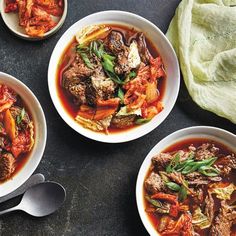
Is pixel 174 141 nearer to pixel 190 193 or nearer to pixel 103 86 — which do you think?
pixel 190 193

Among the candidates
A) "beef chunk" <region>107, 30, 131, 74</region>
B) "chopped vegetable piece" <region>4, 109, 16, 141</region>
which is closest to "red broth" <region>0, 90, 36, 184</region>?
"chopped vegetable piece" <region>4, 109, 16, 141</region>

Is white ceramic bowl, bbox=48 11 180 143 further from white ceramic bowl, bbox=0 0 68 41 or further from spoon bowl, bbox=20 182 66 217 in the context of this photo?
spoon bowl, bbox=20 182 66 217

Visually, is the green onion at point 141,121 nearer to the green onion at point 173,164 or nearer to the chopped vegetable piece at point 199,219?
the green onion at point 173,164

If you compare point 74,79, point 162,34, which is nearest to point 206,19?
point 162,34

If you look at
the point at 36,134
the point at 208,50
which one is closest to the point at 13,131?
the point at 36,134

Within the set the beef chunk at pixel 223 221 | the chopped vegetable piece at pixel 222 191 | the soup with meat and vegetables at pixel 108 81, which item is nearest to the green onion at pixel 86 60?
the soup with meat and vegetables at pixel 108 81

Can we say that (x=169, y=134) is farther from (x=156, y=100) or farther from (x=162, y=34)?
(x=162, y=34)
